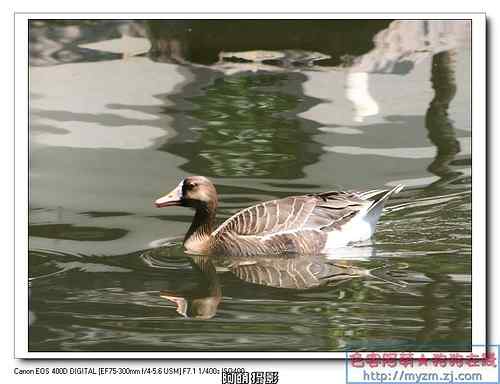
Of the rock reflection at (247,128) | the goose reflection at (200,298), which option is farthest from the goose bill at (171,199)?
the goose reflection at (200,298)

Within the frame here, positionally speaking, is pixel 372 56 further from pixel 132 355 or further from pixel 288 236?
pixel 132 355

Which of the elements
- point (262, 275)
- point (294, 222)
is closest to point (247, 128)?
point (294, 222)

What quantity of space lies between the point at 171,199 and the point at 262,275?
823 mm

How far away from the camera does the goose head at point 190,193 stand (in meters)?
12.4

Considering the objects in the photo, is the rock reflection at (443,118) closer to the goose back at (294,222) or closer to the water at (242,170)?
the water at (242,170)

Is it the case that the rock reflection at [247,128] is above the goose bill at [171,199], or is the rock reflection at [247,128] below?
above

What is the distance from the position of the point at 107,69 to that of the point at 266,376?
2436 millimetres

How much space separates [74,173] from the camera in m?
12.1

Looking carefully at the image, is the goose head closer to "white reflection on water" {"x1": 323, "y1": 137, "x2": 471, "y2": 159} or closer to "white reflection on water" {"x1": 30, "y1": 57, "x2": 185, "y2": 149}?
"white reflection on water" {"x1": 30, "y1": 57, "x2": 185, "y2": 149}

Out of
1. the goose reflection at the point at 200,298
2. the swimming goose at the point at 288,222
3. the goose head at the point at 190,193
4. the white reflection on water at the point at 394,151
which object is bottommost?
the goose reflection at the point at 200,298

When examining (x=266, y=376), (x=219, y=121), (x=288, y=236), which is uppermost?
(x=219, y=121)

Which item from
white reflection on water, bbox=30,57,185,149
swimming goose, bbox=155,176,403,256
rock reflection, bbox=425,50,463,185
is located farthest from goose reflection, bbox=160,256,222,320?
rock reflection, bbox=425,50,463,185

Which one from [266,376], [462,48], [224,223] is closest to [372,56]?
[462,48]
